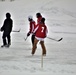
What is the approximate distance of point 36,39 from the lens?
1254cm

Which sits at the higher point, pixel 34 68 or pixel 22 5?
pixel 34 68

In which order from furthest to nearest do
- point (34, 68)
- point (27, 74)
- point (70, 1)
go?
point (70, 1) < point (34, 68) < point (27, 74)

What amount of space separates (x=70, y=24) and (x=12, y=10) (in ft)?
30.4

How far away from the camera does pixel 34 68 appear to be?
9.68 m

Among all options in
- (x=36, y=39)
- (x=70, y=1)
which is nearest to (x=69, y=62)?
(x=36, y=39)

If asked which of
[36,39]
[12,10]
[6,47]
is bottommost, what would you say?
[12,10]

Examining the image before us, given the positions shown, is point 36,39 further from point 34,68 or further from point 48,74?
point 48,74

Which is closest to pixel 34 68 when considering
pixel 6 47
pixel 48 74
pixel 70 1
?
pixel 48 74

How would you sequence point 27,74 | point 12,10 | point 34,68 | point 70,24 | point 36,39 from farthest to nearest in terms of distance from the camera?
1. point 12,10
2. point 70,24
3. point 36,39
4. point 34,68
5. point 27,74

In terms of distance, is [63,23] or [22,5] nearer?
[63,23]

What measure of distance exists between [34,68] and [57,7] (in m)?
30.3

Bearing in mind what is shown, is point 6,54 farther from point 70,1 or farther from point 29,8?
point 70,1

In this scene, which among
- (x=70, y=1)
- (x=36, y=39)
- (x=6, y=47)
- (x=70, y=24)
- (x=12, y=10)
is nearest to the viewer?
(x=36, y=39)

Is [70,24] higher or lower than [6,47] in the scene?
lower
